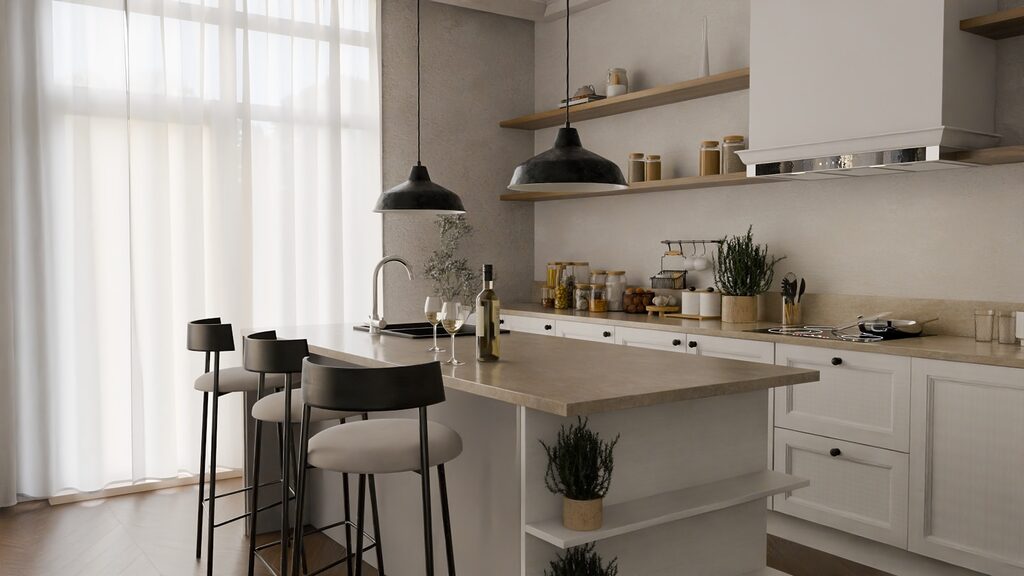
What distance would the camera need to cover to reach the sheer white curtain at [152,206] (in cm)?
449

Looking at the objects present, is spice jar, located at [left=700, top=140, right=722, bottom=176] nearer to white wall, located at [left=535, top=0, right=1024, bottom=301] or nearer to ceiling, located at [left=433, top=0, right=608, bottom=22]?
white wall, located at [left=535, top=0, right=1024, bottom=301]

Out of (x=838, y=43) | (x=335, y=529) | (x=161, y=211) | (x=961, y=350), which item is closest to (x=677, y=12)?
(x=838, y=43)

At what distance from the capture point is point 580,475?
230 centimetres

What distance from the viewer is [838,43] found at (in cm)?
374

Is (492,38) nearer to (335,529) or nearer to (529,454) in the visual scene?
(335,529)

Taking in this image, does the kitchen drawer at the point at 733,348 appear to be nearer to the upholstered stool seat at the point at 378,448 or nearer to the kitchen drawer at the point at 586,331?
the kitchen drawer at the point at 586,331

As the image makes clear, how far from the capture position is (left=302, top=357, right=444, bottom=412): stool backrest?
219 cm

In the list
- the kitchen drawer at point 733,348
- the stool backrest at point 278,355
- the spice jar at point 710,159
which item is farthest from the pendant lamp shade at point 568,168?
the spice jar at point 710,159

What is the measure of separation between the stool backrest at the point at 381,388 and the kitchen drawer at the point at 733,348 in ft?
6.52

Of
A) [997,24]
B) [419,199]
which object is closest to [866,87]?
[997,24]

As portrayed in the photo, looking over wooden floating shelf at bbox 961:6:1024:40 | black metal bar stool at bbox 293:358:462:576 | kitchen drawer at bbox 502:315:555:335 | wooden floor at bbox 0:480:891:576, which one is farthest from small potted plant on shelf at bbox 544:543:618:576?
kitchen drawer at bbox 502:315:555:335

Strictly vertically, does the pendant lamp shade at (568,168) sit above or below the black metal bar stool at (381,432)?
above

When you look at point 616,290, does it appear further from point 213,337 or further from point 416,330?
point 213,337

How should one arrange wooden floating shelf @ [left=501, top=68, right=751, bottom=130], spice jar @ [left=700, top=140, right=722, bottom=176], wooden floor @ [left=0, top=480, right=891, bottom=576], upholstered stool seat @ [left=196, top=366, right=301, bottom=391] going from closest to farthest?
wooden floor @ [left=0, top=480, right=891, bottom=576], upholstered stool seat @ [left=196, top=366, right=301, bottom=391], wooden floating shelf @ [left=501, top=68, right=751, bottom=130], spice jar @ [left=700, top=140, right=722, bottom=176]
